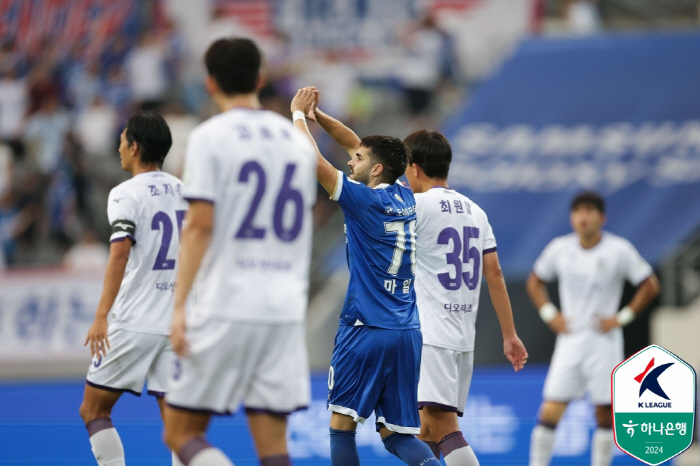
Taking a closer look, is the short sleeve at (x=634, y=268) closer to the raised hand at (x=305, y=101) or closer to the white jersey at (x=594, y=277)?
the white jersey at (x=594, y=277)

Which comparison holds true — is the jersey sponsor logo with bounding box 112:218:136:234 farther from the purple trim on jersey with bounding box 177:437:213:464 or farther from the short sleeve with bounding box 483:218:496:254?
the short sleeve with bounding box 483:218:496:254

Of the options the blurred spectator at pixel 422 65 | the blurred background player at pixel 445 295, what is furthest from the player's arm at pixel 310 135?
the blurred spectator at pixel 422 65

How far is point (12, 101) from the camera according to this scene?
15438mm

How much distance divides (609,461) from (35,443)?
5.20 m

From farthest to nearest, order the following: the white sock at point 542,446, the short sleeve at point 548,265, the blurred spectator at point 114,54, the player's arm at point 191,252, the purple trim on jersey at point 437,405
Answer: the blurred spectator at point 114,54 < the short sleeve at point 548,265 < the white sock at point 542,446 < the purple trim on jersey at point 437,405 < the player's arm at point 191,252

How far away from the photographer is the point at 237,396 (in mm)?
3555

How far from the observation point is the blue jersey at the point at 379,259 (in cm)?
484

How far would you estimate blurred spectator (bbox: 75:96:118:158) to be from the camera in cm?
1482

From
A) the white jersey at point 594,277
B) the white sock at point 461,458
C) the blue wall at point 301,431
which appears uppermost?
the white jersey at point 594,277

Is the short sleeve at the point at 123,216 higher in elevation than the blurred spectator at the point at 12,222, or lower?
lower

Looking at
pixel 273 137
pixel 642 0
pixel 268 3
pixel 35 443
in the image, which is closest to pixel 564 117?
pixel 642 0

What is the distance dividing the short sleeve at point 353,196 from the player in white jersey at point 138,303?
39.4 inches

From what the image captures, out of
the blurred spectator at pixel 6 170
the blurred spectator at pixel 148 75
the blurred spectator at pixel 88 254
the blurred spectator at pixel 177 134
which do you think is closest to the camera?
the blurred spectator at pixel 88 254

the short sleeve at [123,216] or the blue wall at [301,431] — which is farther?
the blue wall at [301,431]
